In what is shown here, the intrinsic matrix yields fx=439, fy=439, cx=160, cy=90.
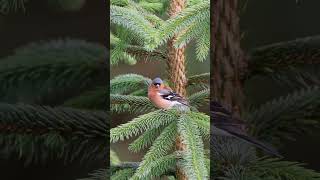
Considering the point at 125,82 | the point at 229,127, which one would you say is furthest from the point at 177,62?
the point at 229,127

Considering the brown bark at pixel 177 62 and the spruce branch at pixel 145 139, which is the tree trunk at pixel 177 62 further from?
the spruce branch at pixel 145 139

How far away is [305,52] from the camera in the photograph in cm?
63

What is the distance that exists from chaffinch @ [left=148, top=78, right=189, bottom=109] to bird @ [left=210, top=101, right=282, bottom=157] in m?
0.35

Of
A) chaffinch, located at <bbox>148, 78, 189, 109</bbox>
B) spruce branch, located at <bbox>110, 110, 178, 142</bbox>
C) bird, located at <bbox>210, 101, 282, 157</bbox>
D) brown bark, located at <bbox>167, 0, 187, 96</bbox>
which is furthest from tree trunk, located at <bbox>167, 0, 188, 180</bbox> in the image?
bird, located at <bbox>210, 101, 282, 157</bbox>

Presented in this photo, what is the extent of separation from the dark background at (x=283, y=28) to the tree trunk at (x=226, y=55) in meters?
0.02

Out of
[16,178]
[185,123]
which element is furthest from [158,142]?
[16,178]

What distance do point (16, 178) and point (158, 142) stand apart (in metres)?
0.36

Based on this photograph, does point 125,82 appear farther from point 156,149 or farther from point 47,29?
point 47,29

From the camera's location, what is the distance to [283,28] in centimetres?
69

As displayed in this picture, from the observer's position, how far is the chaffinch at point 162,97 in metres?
1.17

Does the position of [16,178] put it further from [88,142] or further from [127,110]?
[127,110]

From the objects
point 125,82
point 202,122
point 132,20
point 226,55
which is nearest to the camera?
point 226,55

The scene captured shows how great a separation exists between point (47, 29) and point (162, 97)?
54 centimetres

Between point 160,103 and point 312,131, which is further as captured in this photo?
point 160,103
